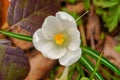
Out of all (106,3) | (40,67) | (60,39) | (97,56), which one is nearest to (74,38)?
(60,39)

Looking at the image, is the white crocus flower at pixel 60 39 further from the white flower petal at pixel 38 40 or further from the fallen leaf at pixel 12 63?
the fallen leaf at pixel 12 63

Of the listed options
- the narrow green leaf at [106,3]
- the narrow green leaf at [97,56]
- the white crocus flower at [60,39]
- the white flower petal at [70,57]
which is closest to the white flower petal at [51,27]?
the white crocus flower at [60,39]

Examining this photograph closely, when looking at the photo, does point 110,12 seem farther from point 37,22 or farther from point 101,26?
point 37,22

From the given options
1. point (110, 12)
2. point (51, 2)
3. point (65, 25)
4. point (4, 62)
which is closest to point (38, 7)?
point (51, 2)

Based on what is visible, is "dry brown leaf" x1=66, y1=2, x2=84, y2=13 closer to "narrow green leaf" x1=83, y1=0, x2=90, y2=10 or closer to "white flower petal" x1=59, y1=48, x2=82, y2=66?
"narrow green leaf" x1=83, y1=0, x2=90, y2=10

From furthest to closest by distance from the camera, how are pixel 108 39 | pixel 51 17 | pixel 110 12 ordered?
pixel 108 39
pixel 110 12
pixel 51 17

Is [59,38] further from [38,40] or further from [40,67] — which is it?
[40,67]

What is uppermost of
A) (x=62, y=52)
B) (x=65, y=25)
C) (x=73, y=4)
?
(x=65, y=25)
